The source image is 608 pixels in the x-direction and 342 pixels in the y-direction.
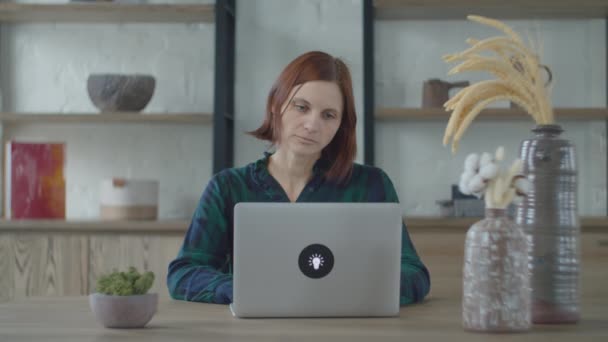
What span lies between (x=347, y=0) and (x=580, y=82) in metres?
1.13

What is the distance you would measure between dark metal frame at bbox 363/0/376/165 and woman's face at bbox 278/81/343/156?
1.17 meters

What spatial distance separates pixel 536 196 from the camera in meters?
1.27

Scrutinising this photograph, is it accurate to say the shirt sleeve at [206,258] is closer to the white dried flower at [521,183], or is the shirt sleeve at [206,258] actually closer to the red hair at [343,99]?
the red hair at [343,99]

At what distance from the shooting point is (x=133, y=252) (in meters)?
2.99

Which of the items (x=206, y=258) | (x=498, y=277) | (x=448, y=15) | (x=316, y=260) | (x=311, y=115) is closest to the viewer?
(x=498, y=277)

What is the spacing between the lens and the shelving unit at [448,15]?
317 centimetres

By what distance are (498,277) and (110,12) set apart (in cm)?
253

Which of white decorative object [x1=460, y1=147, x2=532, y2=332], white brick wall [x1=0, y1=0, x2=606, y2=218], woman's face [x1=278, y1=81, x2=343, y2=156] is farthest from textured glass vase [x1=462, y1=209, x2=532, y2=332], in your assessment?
white brick wall [x1=0, y1=0, x2=606, y2=218]

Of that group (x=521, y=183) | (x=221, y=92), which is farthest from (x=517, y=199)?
(x=221, y=92)

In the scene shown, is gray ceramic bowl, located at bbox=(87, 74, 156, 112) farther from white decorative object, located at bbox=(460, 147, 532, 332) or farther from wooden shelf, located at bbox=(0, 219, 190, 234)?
white decorative object, located at bbox=(460, 147, 532, 332)

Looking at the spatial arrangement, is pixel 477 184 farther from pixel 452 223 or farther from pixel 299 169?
pixel 452 223

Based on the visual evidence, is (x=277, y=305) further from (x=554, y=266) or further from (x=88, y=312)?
(x=554, y=266)

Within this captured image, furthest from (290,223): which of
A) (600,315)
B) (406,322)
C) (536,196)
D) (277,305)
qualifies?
(600,315)

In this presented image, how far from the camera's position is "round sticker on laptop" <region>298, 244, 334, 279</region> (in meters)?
1.30
